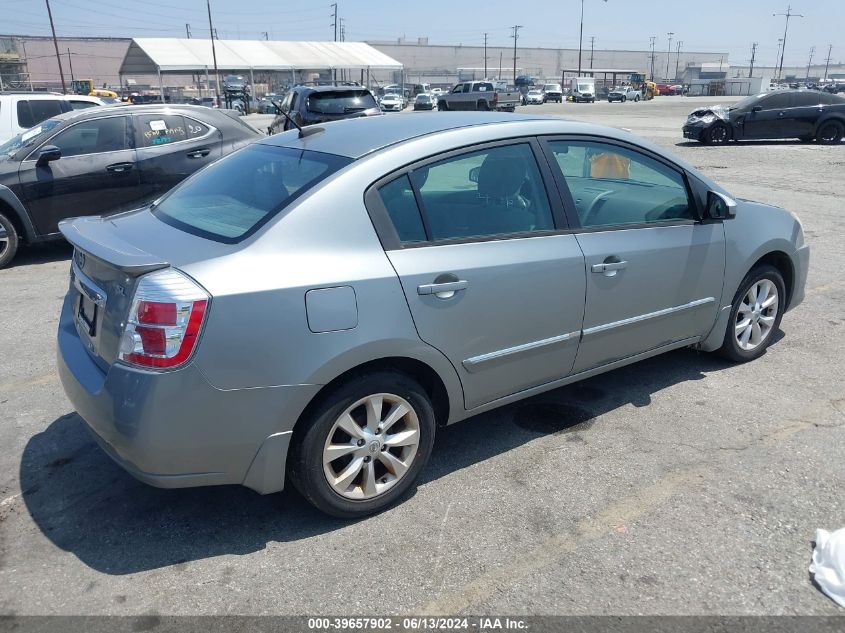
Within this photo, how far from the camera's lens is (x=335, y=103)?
1487 centimetres

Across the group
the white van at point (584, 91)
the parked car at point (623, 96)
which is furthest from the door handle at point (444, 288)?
the parked car at point (623, 96)

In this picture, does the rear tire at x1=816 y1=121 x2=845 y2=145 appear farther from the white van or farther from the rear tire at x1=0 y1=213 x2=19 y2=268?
the white van

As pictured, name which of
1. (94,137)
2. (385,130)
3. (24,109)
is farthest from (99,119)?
(385,130)

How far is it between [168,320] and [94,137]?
21.1 feet

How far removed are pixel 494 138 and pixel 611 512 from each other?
1860mm

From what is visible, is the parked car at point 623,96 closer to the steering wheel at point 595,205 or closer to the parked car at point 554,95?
the parked car at point 554,95

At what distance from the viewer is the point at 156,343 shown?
258 centimetres

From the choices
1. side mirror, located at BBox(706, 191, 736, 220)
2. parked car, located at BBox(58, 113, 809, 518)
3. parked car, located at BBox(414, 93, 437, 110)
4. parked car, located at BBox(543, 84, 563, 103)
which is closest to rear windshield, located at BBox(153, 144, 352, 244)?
parked car, located at BBox(58, 113, 809, 518)

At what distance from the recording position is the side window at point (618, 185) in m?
3.71

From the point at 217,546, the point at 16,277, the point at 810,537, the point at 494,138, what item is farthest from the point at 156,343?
the point at 16,277

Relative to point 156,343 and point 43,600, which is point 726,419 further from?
point 43,600

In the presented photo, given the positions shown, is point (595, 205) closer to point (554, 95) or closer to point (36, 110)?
point (36, 110)

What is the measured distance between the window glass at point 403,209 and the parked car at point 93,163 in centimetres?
520

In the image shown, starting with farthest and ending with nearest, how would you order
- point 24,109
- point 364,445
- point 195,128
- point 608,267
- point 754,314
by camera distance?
point 24,109
point 195,128
point 754,314
point 608,267
point 364,445
